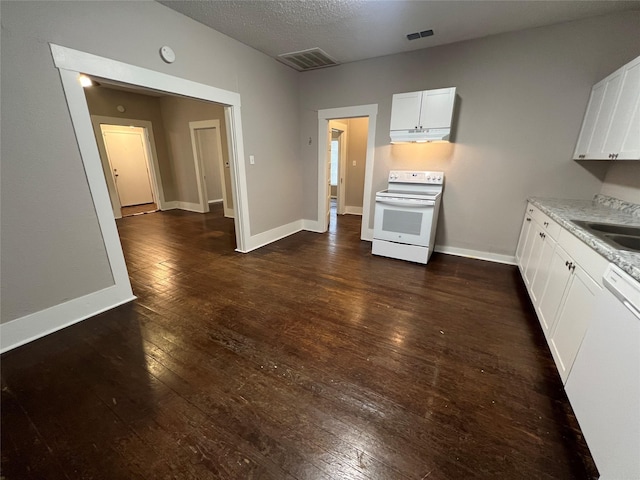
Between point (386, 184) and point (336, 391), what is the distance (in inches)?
125

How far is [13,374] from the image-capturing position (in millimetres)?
1653

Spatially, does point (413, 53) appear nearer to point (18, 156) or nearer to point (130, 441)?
point (18, 156)

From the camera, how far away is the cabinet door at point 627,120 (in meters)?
1.93

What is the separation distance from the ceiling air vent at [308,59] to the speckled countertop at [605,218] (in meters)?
3.28

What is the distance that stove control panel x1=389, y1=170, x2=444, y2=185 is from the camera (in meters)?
3.52

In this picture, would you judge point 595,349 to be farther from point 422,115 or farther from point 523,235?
point 422,115

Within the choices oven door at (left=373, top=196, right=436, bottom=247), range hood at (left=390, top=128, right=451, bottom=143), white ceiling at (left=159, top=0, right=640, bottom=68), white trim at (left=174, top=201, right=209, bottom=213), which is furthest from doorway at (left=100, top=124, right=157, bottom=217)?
range hood at (left=390, top=128, right=451, bottom=143)

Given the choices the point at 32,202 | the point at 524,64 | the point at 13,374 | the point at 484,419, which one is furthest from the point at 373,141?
the point at 13,374

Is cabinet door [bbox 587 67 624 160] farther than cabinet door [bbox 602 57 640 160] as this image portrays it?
Yes

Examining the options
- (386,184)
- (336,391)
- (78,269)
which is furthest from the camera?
(386,184)

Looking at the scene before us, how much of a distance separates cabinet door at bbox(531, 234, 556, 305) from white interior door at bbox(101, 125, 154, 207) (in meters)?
8.56

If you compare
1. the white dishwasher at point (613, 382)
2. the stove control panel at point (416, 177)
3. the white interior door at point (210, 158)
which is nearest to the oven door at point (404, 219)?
the stove control panel at point (416, 177)

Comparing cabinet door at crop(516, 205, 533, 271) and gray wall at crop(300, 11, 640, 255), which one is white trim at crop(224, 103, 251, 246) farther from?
cabinet door at crop(516, 205, 533, 271)

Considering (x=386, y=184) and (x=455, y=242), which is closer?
(x=455, y=242)
